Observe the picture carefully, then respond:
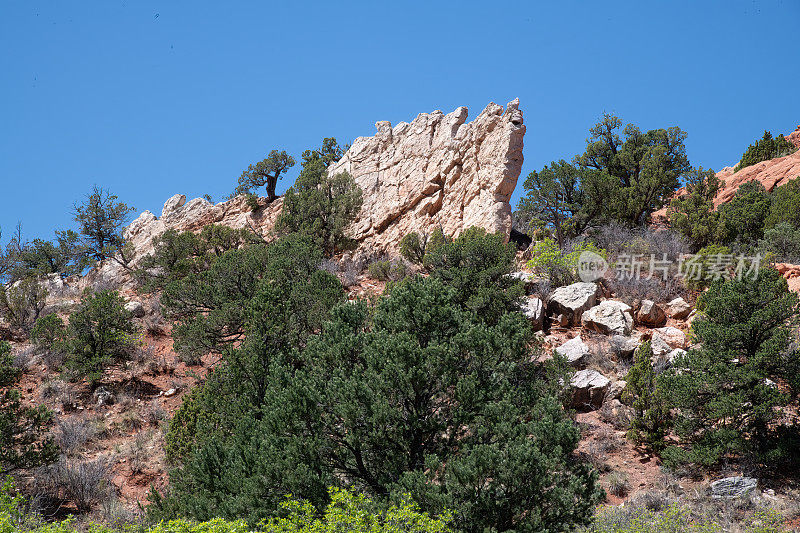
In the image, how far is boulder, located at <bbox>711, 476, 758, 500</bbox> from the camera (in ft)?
43.4

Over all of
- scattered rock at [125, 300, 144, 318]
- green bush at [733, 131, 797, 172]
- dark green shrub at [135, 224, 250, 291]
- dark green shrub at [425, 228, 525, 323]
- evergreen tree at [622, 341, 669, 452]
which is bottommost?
evergreen tree at [622, 341, 669, 452]

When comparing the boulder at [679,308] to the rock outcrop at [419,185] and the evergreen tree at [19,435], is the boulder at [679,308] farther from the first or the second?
the evergreen tree at [19,435]

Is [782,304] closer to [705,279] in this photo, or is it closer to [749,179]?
[705,279]

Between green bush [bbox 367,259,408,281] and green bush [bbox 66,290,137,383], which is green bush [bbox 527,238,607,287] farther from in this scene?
green bush [bbox 66,290,137,383]

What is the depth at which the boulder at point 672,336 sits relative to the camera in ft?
60.7

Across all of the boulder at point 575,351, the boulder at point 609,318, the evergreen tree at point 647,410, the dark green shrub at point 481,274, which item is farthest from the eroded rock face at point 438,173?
the evergreen tree at point 647,410

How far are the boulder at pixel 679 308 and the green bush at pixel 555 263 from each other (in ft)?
11.1

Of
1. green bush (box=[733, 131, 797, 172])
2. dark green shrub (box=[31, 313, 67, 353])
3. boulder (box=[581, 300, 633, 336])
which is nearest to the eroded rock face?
boulder (box=[581, 300, 633, 336])

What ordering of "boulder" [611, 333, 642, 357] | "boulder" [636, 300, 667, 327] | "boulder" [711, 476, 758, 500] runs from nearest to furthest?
"boulder" [711, 476, 758, 500], "boulder" [611, 333, 642, 357], "boulder" [636, 300, 667, 327]

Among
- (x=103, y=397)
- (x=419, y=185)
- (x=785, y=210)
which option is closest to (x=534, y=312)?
(x=419, y=185)

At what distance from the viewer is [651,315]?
20172 millimetres

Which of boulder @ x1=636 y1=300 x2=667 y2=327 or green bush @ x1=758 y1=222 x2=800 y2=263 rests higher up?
green bush @ x1=758 y1=222 x2=800 y2=263

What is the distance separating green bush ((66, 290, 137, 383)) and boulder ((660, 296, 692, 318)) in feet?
57.4

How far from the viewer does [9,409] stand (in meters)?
14.9
